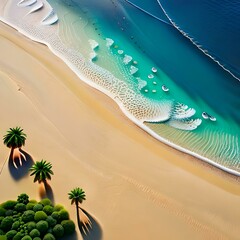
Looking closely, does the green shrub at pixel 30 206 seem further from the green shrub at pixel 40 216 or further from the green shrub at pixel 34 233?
the green shrub at pixel 34 233

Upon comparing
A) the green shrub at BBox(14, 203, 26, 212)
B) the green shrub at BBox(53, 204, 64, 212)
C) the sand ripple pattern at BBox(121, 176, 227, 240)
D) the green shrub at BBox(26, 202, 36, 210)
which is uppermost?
the sand ripple pattern at BBox(121, 176, 227, 240)

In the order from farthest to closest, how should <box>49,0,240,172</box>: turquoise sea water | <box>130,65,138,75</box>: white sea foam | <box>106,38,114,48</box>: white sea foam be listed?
<box>106,38,114,48</box>: white sea foam < <box>130,65,138,75</box>: white sea foam < <box>49,0,240,172</box>: turquoise sea water

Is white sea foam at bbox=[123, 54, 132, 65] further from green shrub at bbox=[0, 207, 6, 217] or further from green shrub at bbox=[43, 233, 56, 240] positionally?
green shrub at bbox=[43, 233, 56, 240]

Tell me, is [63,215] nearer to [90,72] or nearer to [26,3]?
[90,72]

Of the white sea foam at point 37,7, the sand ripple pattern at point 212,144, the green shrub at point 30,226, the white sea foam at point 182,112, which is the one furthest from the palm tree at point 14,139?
the white sea foam at point 37,7

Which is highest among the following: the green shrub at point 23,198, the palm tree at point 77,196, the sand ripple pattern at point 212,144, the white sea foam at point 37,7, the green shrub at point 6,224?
the white sea foam at point 37,7

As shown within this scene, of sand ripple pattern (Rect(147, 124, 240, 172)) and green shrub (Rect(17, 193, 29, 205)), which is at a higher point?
sand ripple pattern (Rect(147, 124, 240, 172))

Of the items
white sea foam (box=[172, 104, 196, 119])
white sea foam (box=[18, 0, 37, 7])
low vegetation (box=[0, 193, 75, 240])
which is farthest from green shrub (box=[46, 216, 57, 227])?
white sea foam (box=[18, 0, 37, 7])
